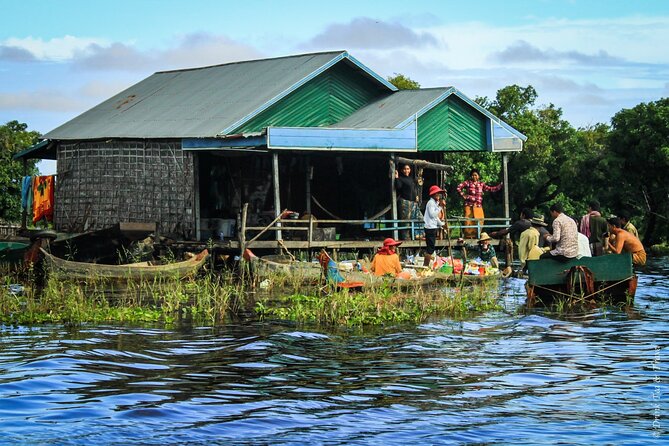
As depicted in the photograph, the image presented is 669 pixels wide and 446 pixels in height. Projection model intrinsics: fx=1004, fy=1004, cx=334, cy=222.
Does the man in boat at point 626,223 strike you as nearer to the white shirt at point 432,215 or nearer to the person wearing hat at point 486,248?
the white shirt at point 432,215

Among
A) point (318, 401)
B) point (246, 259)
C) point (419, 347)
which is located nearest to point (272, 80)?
point (246, 259)

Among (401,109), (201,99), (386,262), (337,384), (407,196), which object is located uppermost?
(201,99)

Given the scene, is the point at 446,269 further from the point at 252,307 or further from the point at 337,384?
the point at 337,384

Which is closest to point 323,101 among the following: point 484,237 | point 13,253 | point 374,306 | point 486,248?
point 484,237

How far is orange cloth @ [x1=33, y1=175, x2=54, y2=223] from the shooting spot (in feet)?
91.5

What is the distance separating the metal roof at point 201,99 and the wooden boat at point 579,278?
9605 millimetres

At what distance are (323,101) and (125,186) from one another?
5569 millimetres

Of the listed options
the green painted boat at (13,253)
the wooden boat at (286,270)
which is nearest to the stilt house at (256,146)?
the green painted boat at (13,253)

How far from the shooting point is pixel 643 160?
3400 cm

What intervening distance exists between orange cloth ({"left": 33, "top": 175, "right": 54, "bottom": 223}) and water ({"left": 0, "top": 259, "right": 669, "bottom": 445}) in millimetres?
15195

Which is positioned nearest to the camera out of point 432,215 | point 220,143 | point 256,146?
point 432,215

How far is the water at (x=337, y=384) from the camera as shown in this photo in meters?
8.01

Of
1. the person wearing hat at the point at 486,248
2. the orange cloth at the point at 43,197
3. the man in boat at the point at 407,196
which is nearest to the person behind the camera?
the person wearing hat at the point at 486,248

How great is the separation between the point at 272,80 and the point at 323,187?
130 inches
